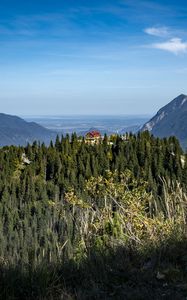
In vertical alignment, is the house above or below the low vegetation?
above

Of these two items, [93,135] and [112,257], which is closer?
[112,257]

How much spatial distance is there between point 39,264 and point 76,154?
7498 inches

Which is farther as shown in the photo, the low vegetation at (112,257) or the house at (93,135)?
the house at (93,135)

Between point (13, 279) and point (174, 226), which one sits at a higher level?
point (174, 226)

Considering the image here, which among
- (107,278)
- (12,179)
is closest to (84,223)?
(107,278)

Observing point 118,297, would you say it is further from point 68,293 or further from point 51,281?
point 51,281

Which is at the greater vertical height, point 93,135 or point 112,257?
point 93,135

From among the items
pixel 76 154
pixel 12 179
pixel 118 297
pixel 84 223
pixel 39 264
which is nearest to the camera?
pixel 118 297

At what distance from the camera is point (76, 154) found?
19862cm

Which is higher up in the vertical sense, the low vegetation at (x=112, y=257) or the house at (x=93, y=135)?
the house at (x=93, y=135)

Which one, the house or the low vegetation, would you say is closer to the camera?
the low vegetation

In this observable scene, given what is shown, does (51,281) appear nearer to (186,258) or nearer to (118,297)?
(118,297)

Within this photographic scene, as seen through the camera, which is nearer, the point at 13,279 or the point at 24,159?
the point at 13,279

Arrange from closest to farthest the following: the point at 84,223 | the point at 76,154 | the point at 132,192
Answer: the point at 84,223 < the point at 132,192 < the point at 76,154
